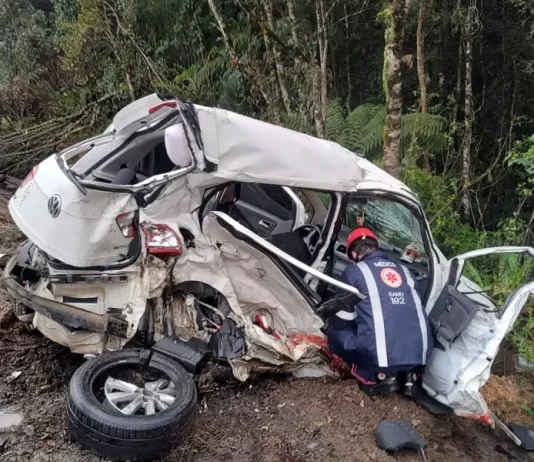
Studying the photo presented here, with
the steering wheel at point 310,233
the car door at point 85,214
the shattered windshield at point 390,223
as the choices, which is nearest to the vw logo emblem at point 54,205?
the car door at point 85,214

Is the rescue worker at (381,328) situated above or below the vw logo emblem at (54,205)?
below

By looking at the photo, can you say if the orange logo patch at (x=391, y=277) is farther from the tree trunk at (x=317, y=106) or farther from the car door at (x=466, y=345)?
the tree trunk at (x=317, y=106)

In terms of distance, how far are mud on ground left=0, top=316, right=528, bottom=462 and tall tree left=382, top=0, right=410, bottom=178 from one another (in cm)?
370

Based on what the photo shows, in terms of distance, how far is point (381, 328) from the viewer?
3.88 metres

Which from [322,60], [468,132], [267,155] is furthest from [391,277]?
[468,132]

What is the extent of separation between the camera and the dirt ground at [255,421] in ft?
10.8

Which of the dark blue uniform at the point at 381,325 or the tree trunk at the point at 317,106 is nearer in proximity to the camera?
the dark blue uniform at the point at 381,325

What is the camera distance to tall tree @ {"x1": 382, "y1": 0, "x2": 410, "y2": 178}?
648 centimetres

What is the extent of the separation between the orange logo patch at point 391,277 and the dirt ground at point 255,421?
2.60 ft

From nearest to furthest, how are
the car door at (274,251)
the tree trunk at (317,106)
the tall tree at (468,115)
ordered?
the car door at (274,251) → the tree trunk at (317,106) → the tall tree at (468,115)

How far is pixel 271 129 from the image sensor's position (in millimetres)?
3875

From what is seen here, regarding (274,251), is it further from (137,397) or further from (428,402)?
(428,402)

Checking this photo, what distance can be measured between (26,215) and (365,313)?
230 cm

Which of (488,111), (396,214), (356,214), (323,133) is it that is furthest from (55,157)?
(488,111)
